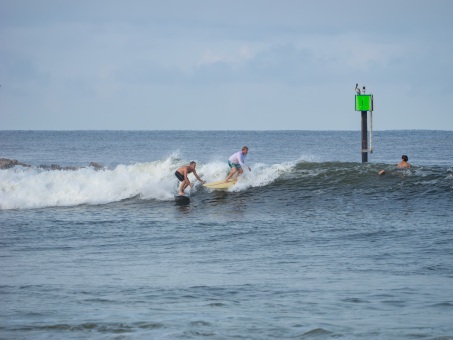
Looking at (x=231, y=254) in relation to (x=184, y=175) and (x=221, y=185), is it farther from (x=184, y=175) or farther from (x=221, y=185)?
(x=221, y=185)

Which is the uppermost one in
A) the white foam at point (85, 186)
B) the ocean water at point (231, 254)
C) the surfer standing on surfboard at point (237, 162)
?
the surfer standing on surfboard at point (237, 162)

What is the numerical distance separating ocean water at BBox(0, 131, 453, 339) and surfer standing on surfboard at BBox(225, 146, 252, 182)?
A: 48 cm

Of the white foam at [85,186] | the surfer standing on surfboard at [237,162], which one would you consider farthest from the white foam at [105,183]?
the surfer standing on surfboard at [237,162]

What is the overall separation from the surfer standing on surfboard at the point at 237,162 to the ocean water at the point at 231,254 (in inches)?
18.8

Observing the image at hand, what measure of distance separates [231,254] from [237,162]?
9636mm

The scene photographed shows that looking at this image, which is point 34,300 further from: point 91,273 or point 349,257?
point 349,257

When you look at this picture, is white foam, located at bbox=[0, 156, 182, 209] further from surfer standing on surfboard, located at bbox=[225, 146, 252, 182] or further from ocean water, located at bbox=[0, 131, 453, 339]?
surfer standing on surfboard, located at bbox=[225, 146, 252, 182]

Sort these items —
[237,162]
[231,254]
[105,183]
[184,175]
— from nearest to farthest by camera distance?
[231,254] → [184,175] → [237,162] → [105,183]

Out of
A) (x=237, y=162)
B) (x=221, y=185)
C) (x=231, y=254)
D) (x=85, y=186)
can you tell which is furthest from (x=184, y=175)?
(x=231, y=254)

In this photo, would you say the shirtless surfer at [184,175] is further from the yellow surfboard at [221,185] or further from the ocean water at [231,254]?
the yellow surfboard at [221,185]

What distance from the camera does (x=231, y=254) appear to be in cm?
1452

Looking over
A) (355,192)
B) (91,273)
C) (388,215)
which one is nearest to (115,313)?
(91,273)

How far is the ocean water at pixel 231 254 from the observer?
9.45m

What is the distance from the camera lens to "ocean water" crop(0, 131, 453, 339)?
9.45 m
